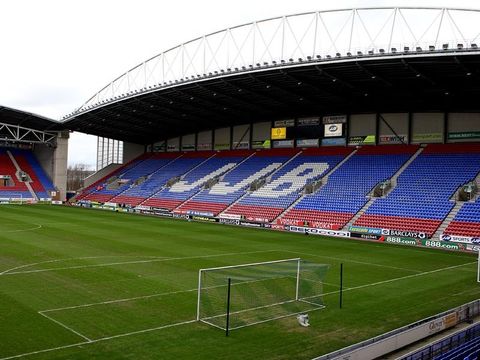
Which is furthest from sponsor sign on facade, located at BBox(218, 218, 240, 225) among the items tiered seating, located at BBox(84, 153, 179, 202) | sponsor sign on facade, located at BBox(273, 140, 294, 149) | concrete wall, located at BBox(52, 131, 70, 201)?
concrete wall, located at BBox(52, 131, 70, 201)

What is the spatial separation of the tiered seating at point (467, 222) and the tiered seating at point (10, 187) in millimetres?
51480

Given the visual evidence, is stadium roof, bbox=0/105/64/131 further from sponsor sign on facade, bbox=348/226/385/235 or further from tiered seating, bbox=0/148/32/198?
sponsor sign on facade, bbox=348/226/385/235

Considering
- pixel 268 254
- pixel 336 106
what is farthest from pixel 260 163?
pixel 268 254

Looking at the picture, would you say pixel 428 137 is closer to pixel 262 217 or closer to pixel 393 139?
pixel 393 139

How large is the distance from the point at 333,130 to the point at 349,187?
9.00 metres

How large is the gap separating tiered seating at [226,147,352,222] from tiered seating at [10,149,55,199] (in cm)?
3042

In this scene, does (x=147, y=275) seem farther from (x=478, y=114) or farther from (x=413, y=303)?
(x=478, y=114)

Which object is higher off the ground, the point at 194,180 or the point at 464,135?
the point at 464,135

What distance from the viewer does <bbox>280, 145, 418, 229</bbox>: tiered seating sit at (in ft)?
134

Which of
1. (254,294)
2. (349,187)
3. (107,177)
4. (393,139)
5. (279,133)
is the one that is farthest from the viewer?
(107,177)

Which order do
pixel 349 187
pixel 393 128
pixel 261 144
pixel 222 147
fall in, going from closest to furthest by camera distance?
pixel 349 187, pixel 393 128, pixel 261 144, pixel 222 147

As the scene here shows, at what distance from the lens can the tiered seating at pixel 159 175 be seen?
195ft

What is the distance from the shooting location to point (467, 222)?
33.7m

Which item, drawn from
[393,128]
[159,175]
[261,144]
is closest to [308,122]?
[261,144]
